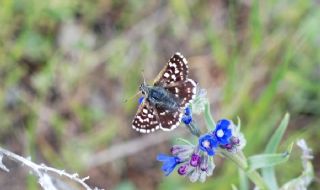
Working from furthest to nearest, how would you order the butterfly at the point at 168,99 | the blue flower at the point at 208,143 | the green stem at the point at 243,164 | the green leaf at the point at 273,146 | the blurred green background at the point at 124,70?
the blurred green background at the point at 124,70 < the green leaf at the point at 273,146 < the green stem at the point at 243,164 < the butterfly at the point at 168,99 < the blue flower at the point at 208,143

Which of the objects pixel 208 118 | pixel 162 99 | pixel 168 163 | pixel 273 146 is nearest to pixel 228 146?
pixel 208 118

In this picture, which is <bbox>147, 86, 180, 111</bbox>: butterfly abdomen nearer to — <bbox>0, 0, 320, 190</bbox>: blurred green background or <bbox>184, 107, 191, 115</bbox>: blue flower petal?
<bbox>184, 107, 191, 115</bbox>: blue flower petal

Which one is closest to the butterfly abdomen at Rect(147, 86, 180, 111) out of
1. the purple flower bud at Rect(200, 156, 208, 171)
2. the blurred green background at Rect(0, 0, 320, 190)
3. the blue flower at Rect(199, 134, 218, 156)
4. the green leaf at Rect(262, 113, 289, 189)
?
the blue flower at Rect(199, 134, 218, 156)

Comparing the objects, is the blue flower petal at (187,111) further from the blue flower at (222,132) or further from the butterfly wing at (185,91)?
the blue flower at (222,132)

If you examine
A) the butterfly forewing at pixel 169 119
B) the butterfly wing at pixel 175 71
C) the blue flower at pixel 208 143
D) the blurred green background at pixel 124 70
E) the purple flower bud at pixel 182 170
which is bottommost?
the blue flower at pixel 208 143

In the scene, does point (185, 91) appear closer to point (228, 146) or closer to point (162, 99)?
point (162, 99)

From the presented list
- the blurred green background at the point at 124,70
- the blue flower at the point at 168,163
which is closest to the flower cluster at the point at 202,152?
the blue flower at the point at 168,163

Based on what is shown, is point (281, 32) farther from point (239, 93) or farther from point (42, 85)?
point (42, 85)
